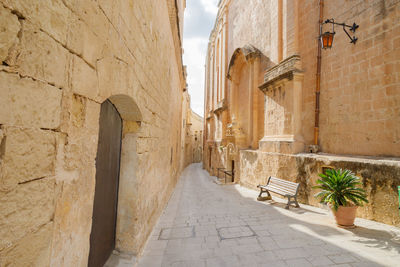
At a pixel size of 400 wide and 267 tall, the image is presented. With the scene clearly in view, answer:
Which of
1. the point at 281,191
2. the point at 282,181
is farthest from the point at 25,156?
the point at 282,181

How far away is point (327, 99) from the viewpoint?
5.72m

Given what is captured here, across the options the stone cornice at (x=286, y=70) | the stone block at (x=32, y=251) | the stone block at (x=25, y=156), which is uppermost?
the stone cornice at (x=286, y=70)

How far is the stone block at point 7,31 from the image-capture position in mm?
746

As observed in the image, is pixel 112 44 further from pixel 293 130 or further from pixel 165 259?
pixel 293 130

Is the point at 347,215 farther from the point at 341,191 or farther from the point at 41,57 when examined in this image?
the point at 41,57

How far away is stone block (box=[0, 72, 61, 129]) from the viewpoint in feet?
2.54

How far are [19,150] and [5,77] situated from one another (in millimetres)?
324

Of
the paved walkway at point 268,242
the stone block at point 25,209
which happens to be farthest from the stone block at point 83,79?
the paved walkway at point 268,242

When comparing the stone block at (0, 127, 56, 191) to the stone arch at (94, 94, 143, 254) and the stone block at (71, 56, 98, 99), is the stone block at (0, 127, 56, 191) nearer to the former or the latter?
the stone block at (71, 56, 98, 99)

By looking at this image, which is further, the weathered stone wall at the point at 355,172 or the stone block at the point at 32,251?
the weathered stone wall at the point at 355,172

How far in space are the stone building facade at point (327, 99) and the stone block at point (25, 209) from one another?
5.28 meters

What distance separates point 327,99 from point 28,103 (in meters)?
6.91

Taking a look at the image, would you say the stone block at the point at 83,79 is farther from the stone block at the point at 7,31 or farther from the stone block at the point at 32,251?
the stone block at the point at 32,251

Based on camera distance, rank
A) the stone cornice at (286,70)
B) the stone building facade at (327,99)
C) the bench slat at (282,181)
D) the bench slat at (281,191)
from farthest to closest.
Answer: the stone cornice at (286,70) → the bench slat at (282,181) → the bench slat at (281,191) → the stone building facade at (327,99)
